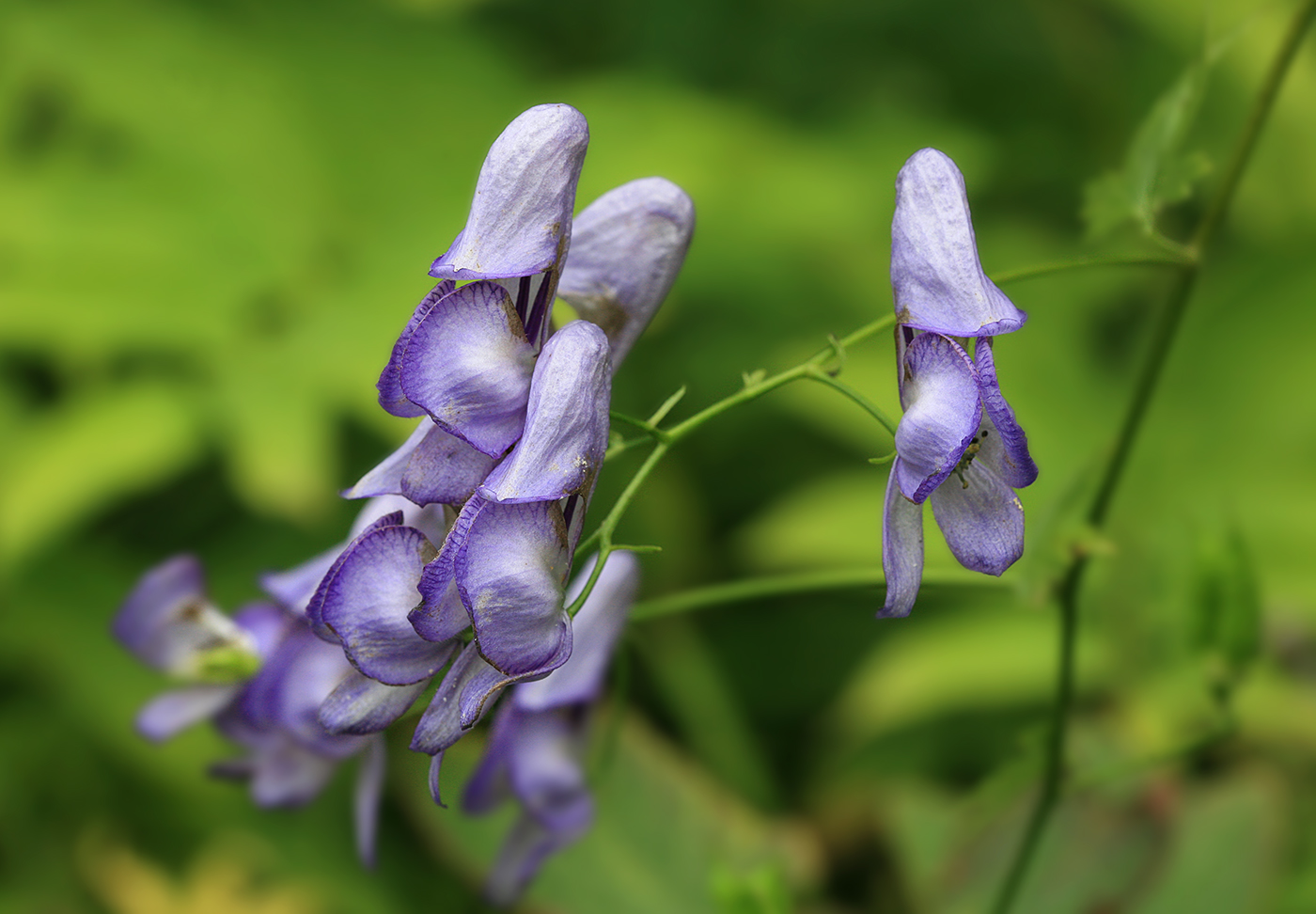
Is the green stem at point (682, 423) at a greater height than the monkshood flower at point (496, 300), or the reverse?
the monkshood flower at point (496, 300)

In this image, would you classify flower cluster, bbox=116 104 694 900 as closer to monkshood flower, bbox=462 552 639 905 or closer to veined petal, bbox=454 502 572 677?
veined petal, bbox=454 502 572 677

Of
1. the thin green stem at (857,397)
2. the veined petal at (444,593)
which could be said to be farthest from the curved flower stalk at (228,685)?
the thin green stem at (857,397)

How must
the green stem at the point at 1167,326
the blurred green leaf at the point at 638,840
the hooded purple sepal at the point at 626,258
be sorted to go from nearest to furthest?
1. the hooded purple sepal at the point at 626,258
2. the green stem at the point at 1167,326
3. the blurred green leaf at the point at 638,840

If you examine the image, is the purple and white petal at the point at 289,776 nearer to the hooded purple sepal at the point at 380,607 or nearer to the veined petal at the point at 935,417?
the hooded purple sepal at the point at 380,607

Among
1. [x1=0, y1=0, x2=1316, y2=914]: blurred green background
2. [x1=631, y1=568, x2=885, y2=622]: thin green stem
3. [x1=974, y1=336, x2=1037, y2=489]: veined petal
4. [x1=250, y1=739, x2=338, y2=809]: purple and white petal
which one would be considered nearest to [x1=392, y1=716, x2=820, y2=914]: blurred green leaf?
[x1=0, y1=0, x2=1316, y2=914]: blurred green background

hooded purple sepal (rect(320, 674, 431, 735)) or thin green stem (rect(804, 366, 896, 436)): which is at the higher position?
thin green stem (rect(804, 366, 896, 436))

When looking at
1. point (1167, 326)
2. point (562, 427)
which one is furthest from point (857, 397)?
point (1167, 326)

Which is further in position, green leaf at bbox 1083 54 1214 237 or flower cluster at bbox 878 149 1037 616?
green leaf at bbox 1083 54 1214 237
